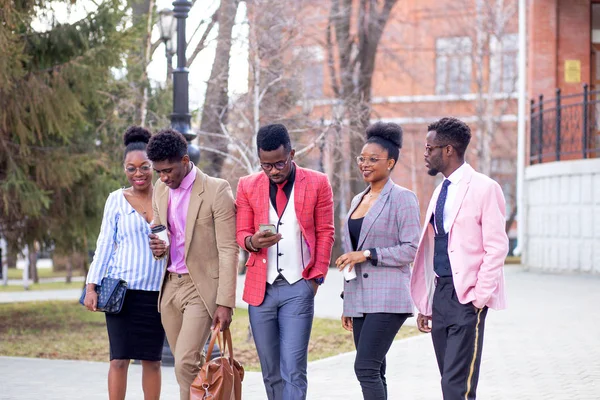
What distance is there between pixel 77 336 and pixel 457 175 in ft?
31.2

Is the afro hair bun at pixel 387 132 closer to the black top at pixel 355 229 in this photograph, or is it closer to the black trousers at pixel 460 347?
the black top at pixel 355 229

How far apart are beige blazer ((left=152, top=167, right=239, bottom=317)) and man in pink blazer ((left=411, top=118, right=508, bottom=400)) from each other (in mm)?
1285

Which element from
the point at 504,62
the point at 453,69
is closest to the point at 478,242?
the point at 504,62

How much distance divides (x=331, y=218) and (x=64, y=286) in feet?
74.2

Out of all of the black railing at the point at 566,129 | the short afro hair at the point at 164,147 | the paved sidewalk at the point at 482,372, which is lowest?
the paved sidewalk at the point at 482,372

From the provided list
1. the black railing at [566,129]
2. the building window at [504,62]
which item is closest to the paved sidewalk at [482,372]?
the black railing at [566,129]

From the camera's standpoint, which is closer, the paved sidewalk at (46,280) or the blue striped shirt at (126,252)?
the blue striped shirt at (126,252)

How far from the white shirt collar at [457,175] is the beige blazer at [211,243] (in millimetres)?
1421

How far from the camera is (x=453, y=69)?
42625 mm

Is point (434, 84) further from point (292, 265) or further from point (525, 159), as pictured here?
point (292, 265)

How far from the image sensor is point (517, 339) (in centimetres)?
1220

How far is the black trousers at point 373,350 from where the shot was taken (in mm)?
6516

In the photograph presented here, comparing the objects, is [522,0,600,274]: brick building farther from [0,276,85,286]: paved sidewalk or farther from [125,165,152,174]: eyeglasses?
[125,165,152,174]: eyeglasses

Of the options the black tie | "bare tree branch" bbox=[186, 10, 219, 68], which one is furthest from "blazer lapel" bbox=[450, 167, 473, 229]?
"bare tree branch" bbox=[186, 10, 219, 68]
